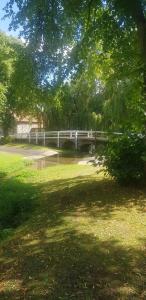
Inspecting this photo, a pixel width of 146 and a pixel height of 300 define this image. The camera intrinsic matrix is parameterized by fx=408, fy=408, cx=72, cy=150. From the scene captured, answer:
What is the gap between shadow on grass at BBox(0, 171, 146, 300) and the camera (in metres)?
5.47

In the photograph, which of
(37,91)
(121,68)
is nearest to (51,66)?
(37,91)

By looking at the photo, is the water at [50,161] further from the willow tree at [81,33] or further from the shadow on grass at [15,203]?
the willow tree at [81,33]

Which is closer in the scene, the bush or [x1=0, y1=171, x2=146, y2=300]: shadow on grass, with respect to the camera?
[x1=0, y1=171, x2=146, y2=300]: shadow on grass

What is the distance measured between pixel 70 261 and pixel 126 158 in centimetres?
562

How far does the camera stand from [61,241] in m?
7.43

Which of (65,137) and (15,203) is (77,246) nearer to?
(15,203)

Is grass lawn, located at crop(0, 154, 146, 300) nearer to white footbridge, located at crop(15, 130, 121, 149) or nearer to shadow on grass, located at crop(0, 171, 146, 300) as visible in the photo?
shadow on grass, located at crop(0, 171, 146, 300)

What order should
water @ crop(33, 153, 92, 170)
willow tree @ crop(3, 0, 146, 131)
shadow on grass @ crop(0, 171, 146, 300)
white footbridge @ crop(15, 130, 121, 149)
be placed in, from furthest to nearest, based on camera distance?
white footbridge @ crop(15, 130, 121, 149) → water @ crop(33, 153, 92, 170) → willow tree @ crop(3, 0, 146, 131) → shadow on grass @ crop(0, 171, 146, 300)

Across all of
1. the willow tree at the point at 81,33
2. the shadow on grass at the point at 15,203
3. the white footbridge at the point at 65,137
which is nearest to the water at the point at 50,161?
the shadow on grass at the point at 15,203

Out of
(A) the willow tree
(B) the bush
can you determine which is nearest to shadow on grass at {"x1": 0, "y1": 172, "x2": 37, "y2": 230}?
(B) the bush

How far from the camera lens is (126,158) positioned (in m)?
11.6

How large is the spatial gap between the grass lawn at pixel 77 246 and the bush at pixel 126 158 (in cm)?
39

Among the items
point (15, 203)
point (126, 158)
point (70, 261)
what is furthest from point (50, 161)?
point (70, 261)

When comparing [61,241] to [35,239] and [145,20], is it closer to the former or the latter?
[35,239]
